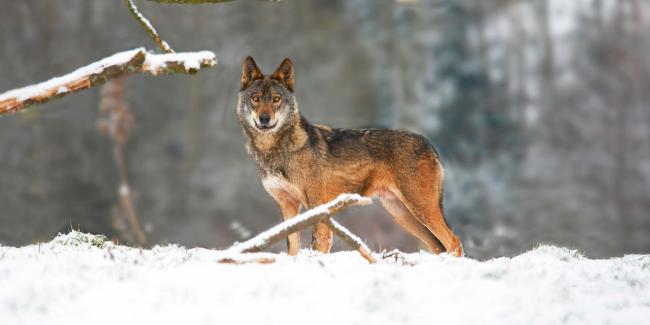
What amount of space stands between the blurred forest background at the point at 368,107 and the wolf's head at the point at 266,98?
1501cm

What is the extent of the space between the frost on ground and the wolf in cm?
180

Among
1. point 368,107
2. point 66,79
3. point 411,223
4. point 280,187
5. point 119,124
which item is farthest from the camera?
point 368,107

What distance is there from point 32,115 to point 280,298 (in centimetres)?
1755

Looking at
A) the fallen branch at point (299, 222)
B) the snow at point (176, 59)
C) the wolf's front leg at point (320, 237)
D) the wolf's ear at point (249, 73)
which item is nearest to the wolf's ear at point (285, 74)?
the wolf's ear at point (249, 73)

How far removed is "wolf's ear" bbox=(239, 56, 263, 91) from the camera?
7.83 metres

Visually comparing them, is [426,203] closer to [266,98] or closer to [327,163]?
[327,163]

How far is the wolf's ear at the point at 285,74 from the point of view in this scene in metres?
7.85

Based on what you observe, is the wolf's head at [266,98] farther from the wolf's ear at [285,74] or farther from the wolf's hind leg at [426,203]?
the wolf's hind leg at [426,203]

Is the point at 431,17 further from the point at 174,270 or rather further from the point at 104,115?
the point at 174,270

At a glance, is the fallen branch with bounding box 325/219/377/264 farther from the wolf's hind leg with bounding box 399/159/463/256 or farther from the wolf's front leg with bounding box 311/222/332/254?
the wolf's hind leg with bounding box 399/159/463/256

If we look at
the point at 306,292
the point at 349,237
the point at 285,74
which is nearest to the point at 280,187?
the point at 285,74

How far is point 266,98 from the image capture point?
25.1ft

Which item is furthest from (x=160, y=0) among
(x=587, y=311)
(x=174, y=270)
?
(x=587, y=311)

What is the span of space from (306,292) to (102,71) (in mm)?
1929
